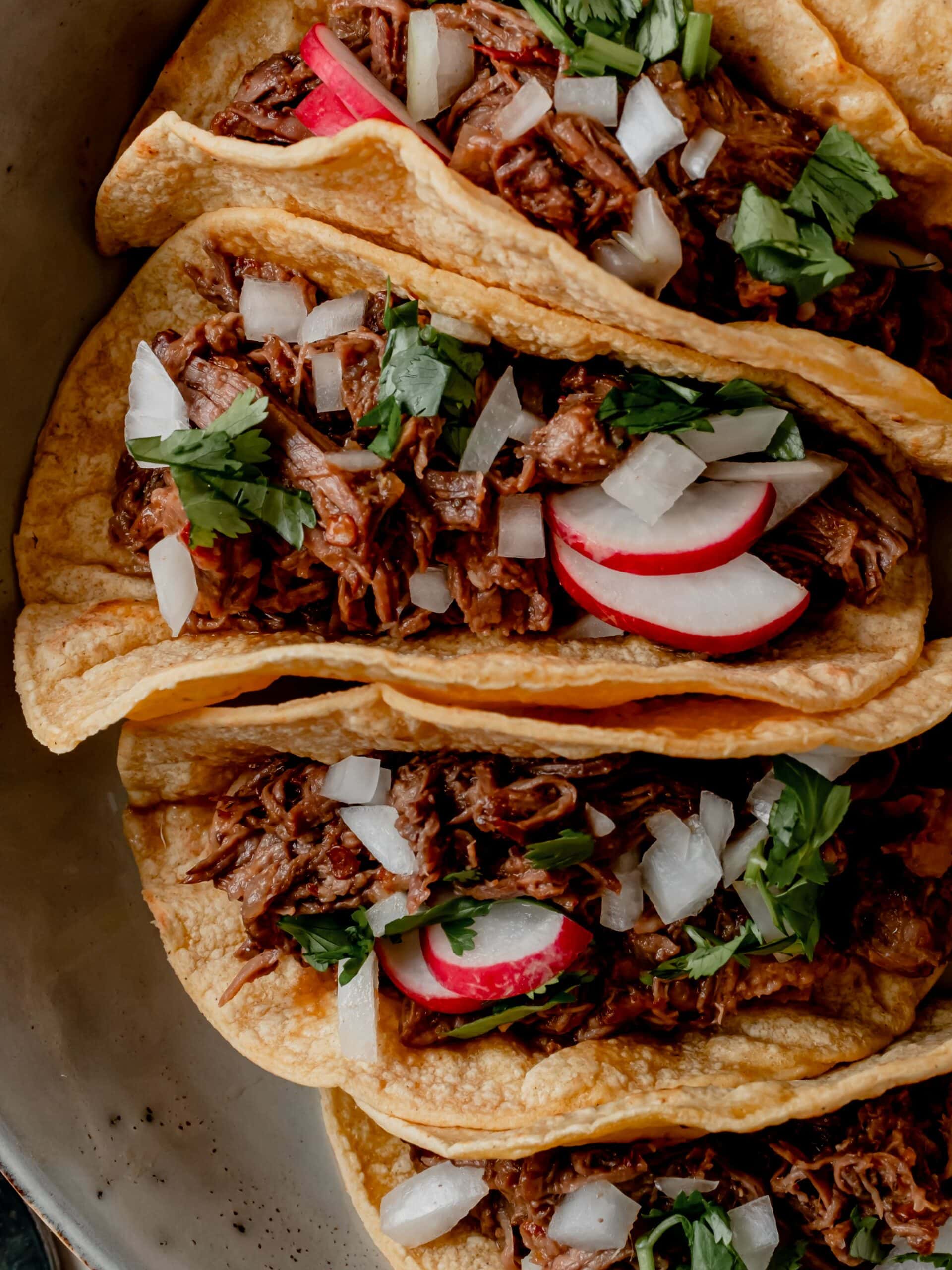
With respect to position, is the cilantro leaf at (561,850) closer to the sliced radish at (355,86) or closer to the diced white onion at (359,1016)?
the diced white onion at (359,1016)

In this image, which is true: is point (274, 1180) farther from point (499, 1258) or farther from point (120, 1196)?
point (499, 1258)

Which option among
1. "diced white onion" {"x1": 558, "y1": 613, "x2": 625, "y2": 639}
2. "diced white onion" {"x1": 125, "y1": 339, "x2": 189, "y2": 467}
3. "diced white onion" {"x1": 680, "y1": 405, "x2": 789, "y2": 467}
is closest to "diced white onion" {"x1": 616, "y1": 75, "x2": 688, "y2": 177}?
"diced white onion" {"x1": 680, "y1": 405, "x2": 789, "y2": 467}

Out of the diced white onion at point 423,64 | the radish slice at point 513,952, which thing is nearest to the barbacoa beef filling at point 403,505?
the diced white onion at point 423,64

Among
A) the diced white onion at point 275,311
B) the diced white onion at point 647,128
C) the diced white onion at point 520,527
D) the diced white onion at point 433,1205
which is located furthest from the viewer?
the diced white onion at point 433,1205

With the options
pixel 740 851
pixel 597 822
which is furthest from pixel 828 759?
pixel 597 822

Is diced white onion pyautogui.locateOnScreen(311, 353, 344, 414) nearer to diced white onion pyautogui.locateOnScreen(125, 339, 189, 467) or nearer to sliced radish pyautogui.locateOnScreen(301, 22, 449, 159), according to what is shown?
diced white onion pyautogui.locateOnScreen(125, 339, 189, 467)
